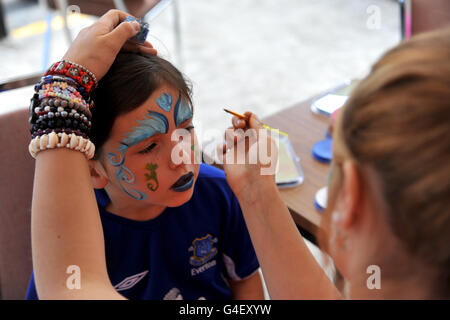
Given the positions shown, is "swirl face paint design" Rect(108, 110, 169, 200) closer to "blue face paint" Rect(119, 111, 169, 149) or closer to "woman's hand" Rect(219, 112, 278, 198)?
"blue face paint" Rect(119, 111, 169, 149)

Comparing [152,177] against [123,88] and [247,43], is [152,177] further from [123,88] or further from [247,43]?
[247,43]

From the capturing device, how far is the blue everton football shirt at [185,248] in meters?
0.89

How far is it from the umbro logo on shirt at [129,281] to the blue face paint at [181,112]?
298mm

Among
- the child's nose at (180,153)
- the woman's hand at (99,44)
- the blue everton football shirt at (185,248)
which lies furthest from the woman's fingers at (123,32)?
the blue everton football shirt at (185,248)

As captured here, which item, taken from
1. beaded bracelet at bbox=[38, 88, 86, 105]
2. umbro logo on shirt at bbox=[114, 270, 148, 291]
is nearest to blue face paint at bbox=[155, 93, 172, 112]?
beaded bracelet at bbox=[38, 88, 86, 105]

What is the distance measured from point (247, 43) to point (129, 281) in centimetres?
264

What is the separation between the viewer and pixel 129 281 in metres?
0.90

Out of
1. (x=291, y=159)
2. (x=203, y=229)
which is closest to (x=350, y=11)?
(x=291, y=159)

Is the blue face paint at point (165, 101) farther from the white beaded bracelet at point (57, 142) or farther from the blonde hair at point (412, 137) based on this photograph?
the blonde hair at point (412, 137)

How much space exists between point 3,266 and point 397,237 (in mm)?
791

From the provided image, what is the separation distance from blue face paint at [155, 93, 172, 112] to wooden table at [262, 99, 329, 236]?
33cm

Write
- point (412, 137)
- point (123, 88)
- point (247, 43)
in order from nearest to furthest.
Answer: point (412, 137) < point (123, 88) < point (247, 43)

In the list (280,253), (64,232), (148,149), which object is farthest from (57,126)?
(280,253)

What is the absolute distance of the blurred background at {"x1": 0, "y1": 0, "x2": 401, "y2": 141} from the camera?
2.75 meters
